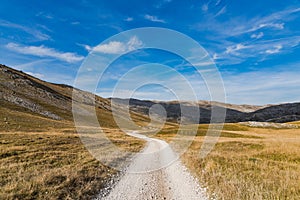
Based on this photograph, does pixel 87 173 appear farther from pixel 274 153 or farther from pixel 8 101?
pixel 8 101

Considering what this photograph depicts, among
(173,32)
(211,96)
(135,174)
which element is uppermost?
(173,32)

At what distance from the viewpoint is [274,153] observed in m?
22.1

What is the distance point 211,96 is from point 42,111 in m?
71.5

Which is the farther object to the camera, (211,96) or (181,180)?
(211,96)

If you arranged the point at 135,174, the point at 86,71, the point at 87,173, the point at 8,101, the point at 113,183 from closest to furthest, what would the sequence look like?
the point at 113,183 < the point at 87,173 < the point at 135,174 < the point at 86,71 < the point at 8,101

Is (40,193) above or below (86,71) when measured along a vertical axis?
below

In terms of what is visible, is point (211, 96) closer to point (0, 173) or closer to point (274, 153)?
point (274, 153)

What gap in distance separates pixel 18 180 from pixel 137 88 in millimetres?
20822

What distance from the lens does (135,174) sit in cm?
1354

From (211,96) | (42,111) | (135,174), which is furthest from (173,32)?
(42,111)

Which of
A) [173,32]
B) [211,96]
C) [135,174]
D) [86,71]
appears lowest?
[135,174]

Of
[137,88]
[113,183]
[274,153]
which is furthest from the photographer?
[137,88]

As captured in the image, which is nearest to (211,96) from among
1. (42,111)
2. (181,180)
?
(181,180)

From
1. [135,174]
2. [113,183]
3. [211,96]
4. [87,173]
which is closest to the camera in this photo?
[113,183]
